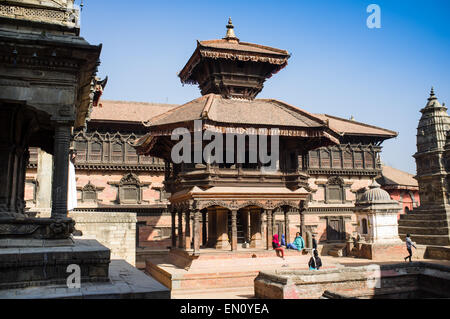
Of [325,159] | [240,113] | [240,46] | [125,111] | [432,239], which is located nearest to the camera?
[240,113]

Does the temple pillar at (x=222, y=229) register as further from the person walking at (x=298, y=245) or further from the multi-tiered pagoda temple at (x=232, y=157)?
the person walking at (x=298, y=245)

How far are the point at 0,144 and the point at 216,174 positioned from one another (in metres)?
9.76

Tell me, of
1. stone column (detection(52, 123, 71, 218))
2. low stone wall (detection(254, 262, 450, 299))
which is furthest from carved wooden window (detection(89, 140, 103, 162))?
stone column (detection(52, 123, 71, 218))

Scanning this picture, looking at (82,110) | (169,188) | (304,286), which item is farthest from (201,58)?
(304,286)

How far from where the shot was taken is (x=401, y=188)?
4175cm

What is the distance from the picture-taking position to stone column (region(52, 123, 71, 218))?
9.72 meters

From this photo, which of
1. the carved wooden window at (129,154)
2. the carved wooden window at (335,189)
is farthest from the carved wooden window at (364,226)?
the carved wooden window at (129,154)

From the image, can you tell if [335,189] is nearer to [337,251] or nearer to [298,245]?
[337,251]

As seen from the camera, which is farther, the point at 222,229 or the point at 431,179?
the point at 431,179

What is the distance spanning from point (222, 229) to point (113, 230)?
539 centimetres

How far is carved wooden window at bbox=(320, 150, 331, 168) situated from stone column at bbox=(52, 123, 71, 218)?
3111 cm

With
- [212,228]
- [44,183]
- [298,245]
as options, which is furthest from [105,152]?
[298,245]

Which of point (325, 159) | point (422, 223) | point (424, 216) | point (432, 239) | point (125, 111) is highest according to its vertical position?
point (125, 111)
